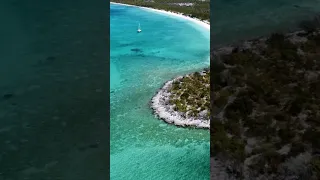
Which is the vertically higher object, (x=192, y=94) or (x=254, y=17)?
(x=254, y=17)

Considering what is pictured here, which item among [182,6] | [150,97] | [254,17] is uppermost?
[254,17]

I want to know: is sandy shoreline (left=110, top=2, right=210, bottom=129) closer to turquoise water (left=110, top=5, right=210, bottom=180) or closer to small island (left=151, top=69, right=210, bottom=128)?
small island (left=151, top=69, right=210, bottom=128)

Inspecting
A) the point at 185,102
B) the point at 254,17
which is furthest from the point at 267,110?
the point at 254,17

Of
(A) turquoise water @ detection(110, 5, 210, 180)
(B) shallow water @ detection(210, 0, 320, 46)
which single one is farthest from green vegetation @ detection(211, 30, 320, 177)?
(B) shallow water @ detection(210, 0, 320, 46)

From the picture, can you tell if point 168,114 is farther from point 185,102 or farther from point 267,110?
point 267,110
